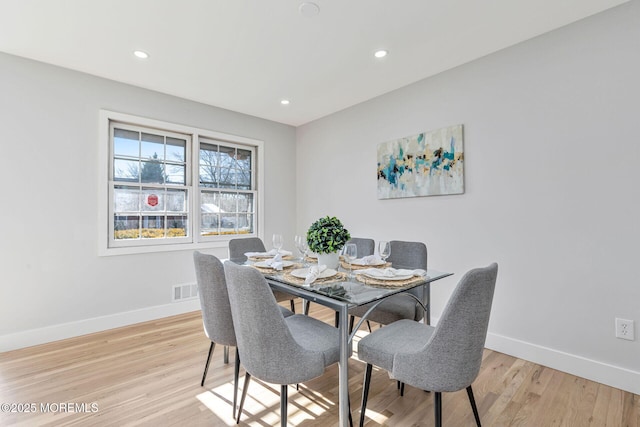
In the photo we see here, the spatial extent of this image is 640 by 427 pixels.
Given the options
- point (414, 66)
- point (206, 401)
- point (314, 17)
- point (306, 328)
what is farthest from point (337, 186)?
point (206, 401)

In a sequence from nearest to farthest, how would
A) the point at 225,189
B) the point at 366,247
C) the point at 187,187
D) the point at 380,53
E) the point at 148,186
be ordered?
the point at 380,53
the point at 366,247
the point at 148,186
the point at 187,187
the point at 225,189

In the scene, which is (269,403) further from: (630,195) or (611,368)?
(630,195)

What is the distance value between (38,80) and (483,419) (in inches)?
172

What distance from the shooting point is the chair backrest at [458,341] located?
127cm

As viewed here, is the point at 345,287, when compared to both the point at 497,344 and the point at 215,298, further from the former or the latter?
the point at 497,344

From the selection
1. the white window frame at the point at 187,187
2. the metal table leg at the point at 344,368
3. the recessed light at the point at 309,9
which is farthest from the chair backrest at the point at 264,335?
the white window frame at the point at 187,187

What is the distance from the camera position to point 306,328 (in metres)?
1.75

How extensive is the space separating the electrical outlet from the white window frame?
369 centimetres

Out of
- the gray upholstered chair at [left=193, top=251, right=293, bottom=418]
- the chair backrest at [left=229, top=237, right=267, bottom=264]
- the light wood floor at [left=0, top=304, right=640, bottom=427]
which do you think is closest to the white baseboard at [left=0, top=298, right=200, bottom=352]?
the light wood floor at [left=0, top=304, right=640, bottom=427]

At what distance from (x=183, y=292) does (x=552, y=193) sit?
380 centimetres

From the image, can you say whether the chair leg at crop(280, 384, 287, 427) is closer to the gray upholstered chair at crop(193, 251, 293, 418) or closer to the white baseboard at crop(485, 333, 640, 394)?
the gray upholstered chair at crop(193, 251, 293, 418)

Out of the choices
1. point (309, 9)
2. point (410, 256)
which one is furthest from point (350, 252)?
point (309, 9)

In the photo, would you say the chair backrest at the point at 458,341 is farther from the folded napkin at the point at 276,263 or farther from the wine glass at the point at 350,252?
the folded napkin at the point at 276,263

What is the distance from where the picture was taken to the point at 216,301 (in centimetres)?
181
